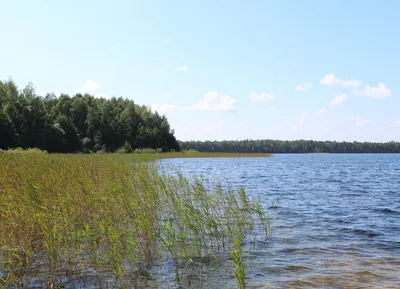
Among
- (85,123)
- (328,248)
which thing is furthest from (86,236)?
(85,123)

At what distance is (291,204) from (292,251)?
30.1 feet

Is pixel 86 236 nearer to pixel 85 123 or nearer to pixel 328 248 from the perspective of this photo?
pixel 328 248

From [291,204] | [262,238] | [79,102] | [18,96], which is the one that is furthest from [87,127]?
[262,238]

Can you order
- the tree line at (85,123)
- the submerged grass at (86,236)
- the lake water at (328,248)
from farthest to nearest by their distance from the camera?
the tree line at (85,123) < the lake water at (328,248) < the submerged grass at (86,236)

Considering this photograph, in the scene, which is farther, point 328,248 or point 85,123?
point 85,123

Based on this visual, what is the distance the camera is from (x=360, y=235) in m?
12.3

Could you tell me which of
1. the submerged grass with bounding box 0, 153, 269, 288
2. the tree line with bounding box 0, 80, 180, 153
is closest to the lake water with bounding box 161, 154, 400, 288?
the submerged grass with bounding box 0, 153, 269, 288

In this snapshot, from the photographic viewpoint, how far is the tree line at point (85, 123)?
68.6 m

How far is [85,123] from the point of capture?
10100 centimetres

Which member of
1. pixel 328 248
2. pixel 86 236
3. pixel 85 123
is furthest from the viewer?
pixel 85 123

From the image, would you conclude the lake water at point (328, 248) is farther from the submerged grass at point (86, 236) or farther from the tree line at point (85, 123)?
the tree line at point (85, 123)

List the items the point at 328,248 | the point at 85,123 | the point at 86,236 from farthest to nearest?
1. the point at 85,123
2. the point at 328,248
3. the point at 86,236

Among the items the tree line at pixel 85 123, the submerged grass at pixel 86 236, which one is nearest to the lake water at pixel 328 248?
the submerged grass at pixel 86 236

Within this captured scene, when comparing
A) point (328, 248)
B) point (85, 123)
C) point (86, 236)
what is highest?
→ point (85, 123)
